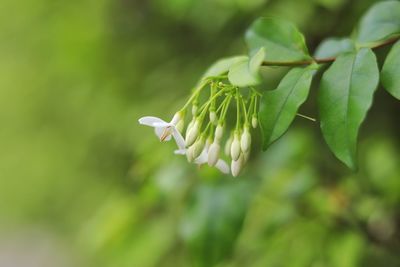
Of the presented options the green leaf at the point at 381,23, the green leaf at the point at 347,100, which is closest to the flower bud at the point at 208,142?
the green leaf at the point at 347,100

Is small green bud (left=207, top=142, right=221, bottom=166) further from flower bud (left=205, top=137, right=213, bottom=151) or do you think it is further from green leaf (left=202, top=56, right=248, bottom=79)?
green leaf (left=202, top=56, right=248, bottom=79)

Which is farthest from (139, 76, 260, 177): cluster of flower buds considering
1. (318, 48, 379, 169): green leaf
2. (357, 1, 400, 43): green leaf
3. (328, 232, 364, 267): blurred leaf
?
(328, 232, 364, 267): blurred leaf

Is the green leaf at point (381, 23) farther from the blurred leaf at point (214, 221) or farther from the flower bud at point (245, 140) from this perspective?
the blurred leaf at point (214, 221)

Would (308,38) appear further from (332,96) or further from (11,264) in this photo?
(11,264)

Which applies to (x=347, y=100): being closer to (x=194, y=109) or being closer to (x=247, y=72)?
(x=247, y=72)

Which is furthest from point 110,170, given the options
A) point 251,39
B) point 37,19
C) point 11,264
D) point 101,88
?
point 11,264

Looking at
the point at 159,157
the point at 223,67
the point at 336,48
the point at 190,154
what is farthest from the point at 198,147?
the point at 159,157
